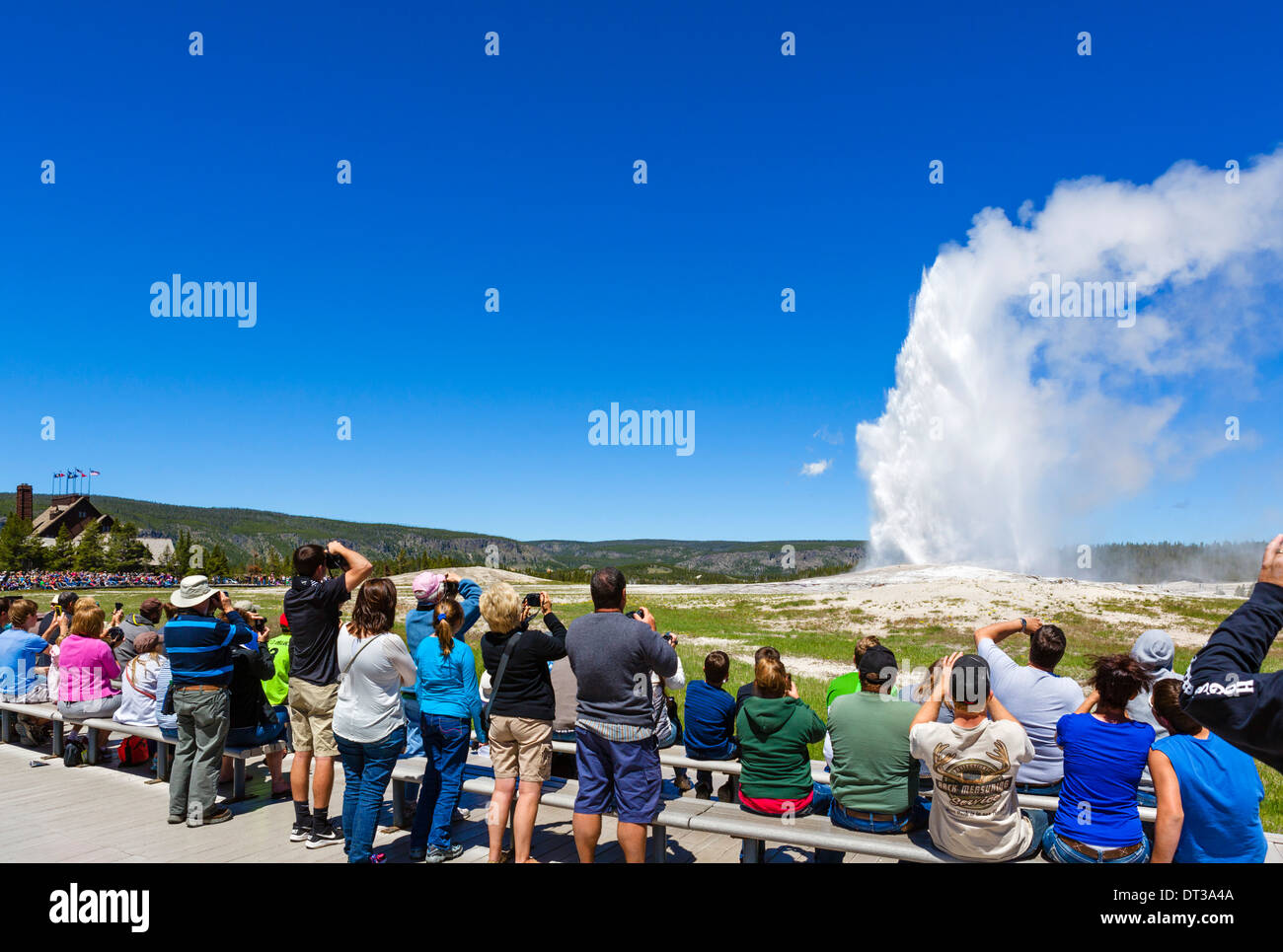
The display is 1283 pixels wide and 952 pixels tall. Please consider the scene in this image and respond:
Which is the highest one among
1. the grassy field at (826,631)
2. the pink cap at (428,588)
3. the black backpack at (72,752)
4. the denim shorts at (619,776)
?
the pink cap at (428,588)

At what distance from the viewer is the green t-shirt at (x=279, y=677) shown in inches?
335

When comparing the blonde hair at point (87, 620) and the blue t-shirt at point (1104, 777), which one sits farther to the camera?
the blonde hair at point (87, 620)

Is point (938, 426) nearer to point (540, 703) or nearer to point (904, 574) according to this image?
point (904, 574)

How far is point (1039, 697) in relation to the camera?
6.02 metres

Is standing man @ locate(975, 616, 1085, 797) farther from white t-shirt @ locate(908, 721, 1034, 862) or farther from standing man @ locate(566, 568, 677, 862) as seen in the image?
standing man @ locate(566, 568, 677, 862)

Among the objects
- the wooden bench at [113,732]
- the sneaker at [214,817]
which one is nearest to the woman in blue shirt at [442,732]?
the sneaker at [214,817]

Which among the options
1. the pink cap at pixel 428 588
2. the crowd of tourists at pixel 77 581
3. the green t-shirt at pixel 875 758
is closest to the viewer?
the green t-shirt at pixel 875 758

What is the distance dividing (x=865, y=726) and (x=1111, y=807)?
1.52m

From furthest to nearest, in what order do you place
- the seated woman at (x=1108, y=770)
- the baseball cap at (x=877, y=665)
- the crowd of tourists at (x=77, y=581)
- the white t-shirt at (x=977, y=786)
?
the crowd of tourists at (x=77, y=581)
the baseball cap at (x=877, y=665)
the white t-shirt at (x=977, y=786)
the seated woman at (x=1108, y=770)

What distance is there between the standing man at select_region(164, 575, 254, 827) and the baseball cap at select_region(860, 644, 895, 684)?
19.5ft

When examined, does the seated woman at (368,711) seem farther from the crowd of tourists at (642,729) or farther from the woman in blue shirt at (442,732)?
the woman in blue shirt at (442,732)

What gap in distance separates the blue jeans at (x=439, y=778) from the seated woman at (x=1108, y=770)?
438 cm

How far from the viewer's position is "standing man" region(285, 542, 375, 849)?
6656 mm

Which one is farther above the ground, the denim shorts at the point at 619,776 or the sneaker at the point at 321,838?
the denim shorts at the point at 619,776
